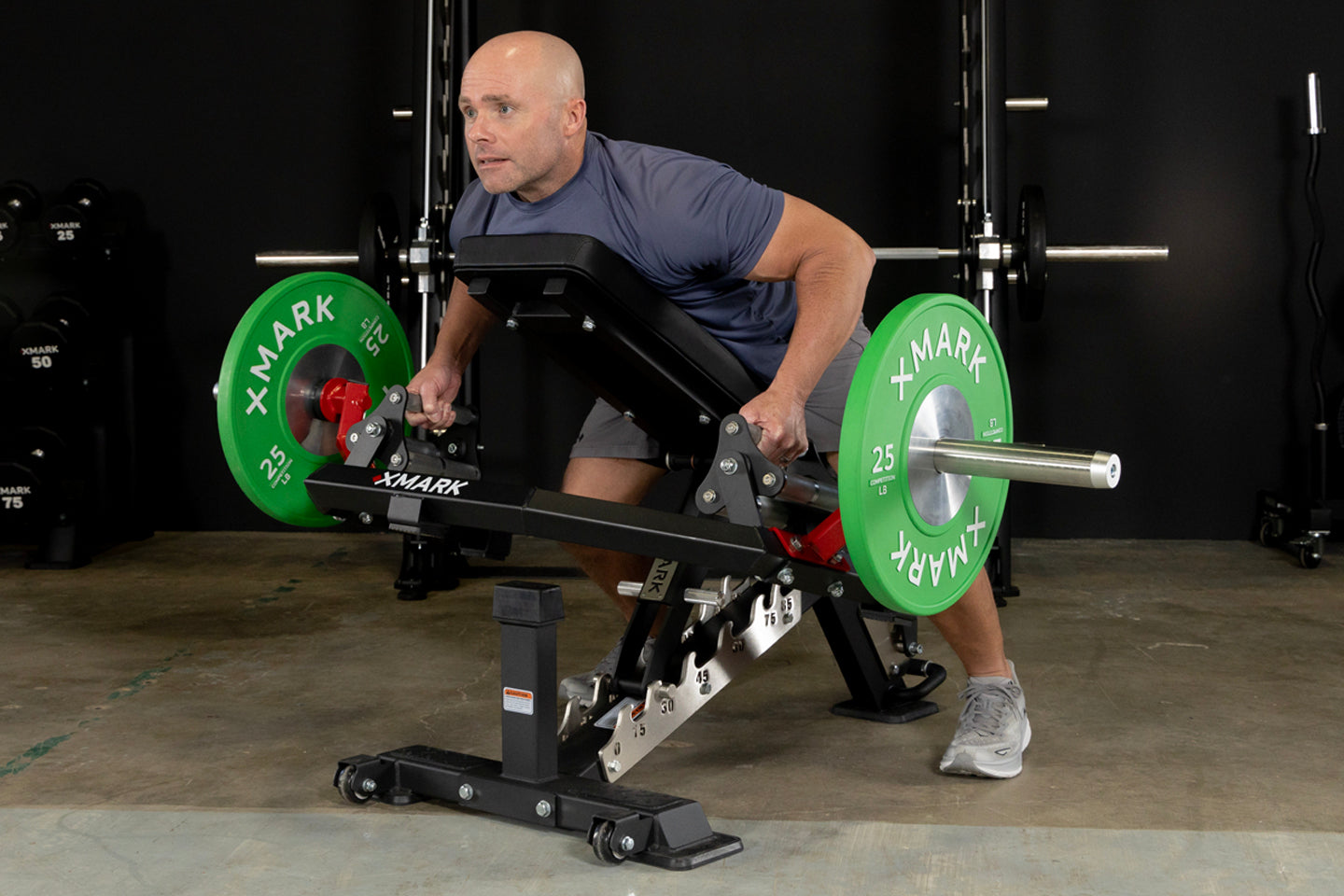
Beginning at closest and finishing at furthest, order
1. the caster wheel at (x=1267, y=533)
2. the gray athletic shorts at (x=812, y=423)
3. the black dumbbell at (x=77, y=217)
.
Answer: the gray athletic shorts at (x=812, y=423) → the black dumbbell at (x=77, y=217) → the caster wheel at (x=1267, y=533)

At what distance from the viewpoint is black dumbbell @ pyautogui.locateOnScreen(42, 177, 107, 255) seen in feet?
13.6

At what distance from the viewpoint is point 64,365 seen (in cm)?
408

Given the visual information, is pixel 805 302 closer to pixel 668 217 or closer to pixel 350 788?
pixel 668 217

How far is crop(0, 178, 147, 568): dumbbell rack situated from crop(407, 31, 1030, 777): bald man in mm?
2265

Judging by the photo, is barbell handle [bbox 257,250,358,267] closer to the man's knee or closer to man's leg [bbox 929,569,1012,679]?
the man's knee

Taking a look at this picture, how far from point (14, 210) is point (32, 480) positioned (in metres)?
0.84

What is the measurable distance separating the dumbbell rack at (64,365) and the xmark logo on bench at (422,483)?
250 cm

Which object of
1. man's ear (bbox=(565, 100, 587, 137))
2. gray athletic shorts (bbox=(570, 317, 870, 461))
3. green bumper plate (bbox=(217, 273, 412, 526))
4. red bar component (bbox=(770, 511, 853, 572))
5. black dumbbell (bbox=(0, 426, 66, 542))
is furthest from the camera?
black dumbbell (bbox=(0, 426, 66, 542))

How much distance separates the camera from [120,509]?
457 centimetres

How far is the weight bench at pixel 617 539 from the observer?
1.83 meters

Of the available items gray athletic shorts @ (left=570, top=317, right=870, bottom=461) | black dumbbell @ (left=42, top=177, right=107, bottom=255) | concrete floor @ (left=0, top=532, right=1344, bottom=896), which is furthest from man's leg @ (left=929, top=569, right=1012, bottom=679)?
black dumbbell @ (left=42, top=177, right=107, bottom=255)

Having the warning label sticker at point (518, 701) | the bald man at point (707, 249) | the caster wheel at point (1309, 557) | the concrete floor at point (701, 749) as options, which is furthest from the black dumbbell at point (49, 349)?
the caster wheel at point (1309, 557)

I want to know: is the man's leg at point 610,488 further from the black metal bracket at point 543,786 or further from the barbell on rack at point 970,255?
the barbell on rack at point 970,255

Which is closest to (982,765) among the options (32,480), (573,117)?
(573,117)
